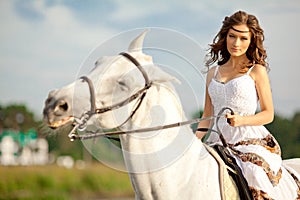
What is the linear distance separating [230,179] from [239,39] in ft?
3.35

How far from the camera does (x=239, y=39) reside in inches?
213

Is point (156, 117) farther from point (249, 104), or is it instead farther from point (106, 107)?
point (249, 104)

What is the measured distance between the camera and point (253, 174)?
5109 mm

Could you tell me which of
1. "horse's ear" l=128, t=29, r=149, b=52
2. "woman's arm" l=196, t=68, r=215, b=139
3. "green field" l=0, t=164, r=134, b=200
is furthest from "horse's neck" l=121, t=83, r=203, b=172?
"green field" l=0, t=164, r=134, b=200

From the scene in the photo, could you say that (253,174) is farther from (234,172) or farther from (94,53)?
(94,53)

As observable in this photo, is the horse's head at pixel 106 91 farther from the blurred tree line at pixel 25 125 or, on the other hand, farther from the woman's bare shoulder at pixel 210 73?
the blurred tree line at pixel 25 125

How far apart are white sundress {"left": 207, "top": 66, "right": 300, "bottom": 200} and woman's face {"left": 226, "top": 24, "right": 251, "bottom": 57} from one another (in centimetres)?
20

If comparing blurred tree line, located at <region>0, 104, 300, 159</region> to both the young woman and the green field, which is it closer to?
the young woman

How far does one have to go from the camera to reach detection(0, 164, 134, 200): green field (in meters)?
26.9

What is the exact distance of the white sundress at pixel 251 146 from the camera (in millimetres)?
5125

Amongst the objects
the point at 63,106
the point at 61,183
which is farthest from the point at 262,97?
the point at 61,183

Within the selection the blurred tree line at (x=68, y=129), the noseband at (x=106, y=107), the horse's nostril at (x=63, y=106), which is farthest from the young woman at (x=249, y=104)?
the horse's nostril at (x=63, y=106)

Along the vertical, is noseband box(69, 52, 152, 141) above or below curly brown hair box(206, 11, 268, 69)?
below

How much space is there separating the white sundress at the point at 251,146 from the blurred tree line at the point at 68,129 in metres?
0.30
